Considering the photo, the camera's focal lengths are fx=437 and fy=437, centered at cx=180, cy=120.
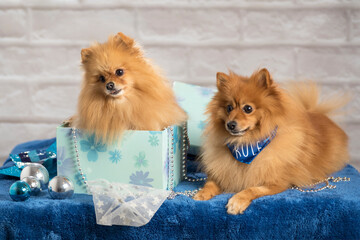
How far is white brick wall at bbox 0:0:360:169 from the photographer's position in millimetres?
2756

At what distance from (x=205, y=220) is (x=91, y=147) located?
57cm

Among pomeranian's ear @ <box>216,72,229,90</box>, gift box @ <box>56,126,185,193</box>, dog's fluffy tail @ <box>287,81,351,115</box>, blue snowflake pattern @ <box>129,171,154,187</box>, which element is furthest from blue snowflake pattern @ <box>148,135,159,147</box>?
dog's fluffy tail @ <box>287,81,351,115</box>

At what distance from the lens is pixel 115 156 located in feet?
5.90

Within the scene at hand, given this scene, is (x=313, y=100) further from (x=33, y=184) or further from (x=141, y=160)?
(x=33, y=184)

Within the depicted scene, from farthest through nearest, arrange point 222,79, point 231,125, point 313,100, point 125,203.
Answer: point 313,100, point 222,79, point 231,125, point 125,203

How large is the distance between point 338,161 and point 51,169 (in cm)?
143

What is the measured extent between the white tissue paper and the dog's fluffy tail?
0.99 meters

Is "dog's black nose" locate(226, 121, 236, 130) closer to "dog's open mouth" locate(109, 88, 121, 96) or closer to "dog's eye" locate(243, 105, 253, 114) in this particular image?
Answer: "dog's eye" locate(243, 105, 253, 114)

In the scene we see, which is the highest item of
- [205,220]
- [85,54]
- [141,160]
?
[85,54]

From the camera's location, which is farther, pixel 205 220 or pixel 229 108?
pixel 229 108

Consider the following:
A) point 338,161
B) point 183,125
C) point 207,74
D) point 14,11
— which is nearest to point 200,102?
point 183,125

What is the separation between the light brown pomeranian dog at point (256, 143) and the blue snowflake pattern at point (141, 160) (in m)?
0.25

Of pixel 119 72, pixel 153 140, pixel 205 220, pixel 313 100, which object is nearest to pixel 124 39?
pixel 119 72

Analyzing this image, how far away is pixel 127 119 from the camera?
5.89 feet
